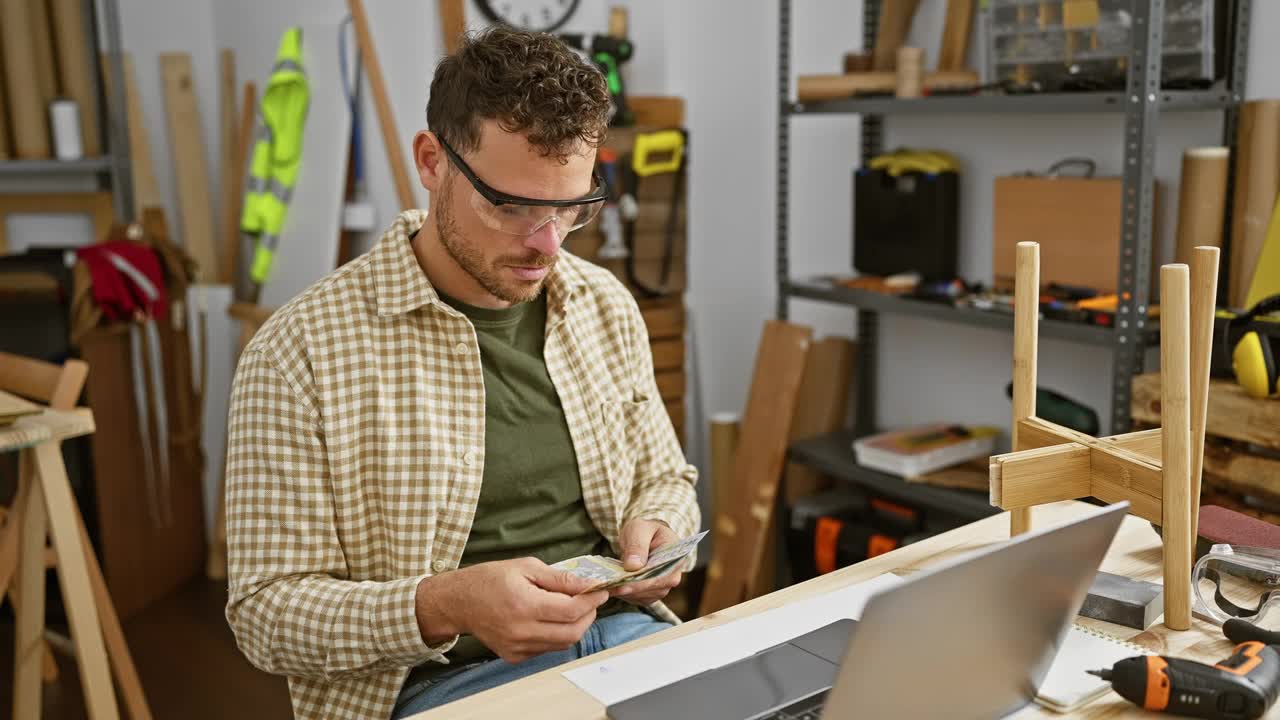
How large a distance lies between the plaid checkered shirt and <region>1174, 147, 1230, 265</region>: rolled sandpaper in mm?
1409

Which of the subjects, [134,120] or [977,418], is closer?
[977,418]

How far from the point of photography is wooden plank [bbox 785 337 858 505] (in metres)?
3.39

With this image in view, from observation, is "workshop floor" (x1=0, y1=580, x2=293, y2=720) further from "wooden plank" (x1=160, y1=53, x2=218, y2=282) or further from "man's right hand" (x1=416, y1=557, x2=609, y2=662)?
"man's right hand" (x1=416, y1=557, x2=609, y2=662)

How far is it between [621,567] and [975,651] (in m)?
0.59

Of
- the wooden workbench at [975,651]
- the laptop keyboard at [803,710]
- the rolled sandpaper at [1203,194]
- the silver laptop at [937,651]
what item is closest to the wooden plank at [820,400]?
the rolled sandpaper at [1203,194]

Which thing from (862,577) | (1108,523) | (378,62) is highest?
(378,62)

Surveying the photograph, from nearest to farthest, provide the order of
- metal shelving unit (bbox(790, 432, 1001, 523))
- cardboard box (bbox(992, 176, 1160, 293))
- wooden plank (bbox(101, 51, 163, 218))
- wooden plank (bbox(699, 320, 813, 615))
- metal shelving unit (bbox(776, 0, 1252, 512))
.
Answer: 1. metal shelving unit (bbox(776, 0, 1252, 512))
2. cardboard box (bbox(992, 176, 1160, 293))
3. metal shelving unit (bbox(790, 432, 1001, 523))
4. wooden plank (bbox(699, 320, 813, 615))
5. wooden plank (bbox(101, 51, 163, 218))

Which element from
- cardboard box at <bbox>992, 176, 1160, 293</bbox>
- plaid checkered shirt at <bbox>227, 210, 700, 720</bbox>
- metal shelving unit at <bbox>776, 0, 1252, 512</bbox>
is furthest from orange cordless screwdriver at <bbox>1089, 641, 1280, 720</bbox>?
cardboard box at <bbox>992, 176, 1160, 293</bbox>

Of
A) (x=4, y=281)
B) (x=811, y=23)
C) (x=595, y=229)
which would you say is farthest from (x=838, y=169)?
(x=4, y=281)

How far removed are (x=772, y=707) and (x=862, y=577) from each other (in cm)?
39

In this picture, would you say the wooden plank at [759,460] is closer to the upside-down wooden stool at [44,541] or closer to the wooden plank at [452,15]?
the wooden plank at [452,15]

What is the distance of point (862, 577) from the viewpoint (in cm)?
147

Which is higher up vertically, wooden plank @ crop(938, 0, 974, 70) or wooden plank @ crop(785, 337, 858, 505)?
wooden plank @ crop(938, 0, 974, 70)

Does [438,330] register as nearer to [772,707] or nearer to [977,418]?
[772,707]
